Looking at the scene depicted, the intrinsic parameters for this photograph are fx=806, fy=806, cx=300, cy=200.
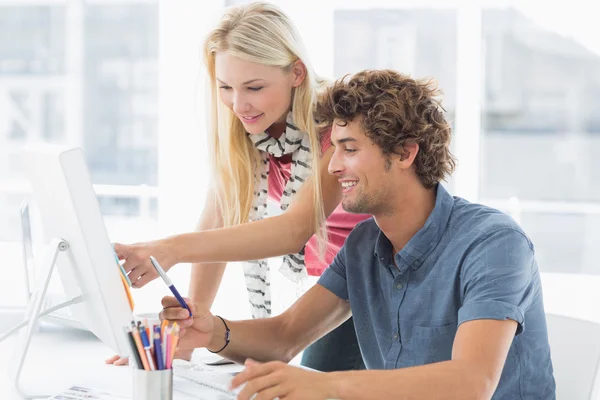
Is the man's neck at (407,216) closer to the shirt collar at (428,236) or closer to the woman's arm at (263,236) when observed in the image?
the shirt collar at (428,236)

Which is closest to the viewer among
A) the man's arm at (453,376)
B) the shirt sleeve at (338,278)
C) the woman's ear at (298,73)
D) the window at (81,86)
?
the man's arm at (453,376)

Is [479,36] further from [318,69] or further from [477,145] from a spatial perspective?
[318,69]

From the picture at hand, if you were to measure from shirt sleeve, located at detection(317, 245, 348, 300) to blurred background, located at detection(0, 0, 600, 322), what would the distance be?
137 centimetres

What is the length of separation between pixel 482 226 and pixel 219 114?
71 cm

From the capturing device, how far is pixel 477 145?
3.50 metres

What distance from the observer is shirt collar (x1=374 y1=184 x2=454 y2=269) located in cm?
137

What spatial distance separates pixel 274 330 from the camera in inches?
59.7

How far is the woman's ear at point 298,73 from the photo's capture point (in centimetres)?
168

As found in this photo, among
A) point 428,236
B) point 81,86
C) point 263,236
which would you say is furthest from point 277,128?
point 81,86

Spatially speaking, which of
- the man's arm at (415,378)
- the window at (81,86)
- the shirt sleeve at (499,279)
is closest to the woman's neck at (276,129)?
the shirt sleeve at (499,279)

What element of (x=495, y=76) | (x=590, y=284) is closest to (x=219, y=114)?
(x=590, y=284)

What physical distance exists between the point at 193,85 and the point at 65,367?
180cm

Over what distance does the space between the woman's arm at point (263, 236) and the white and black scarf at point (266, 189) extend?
0.07 meters

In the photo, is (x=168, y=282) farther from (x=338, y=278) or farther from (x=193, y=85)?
(x=193, y=85)
